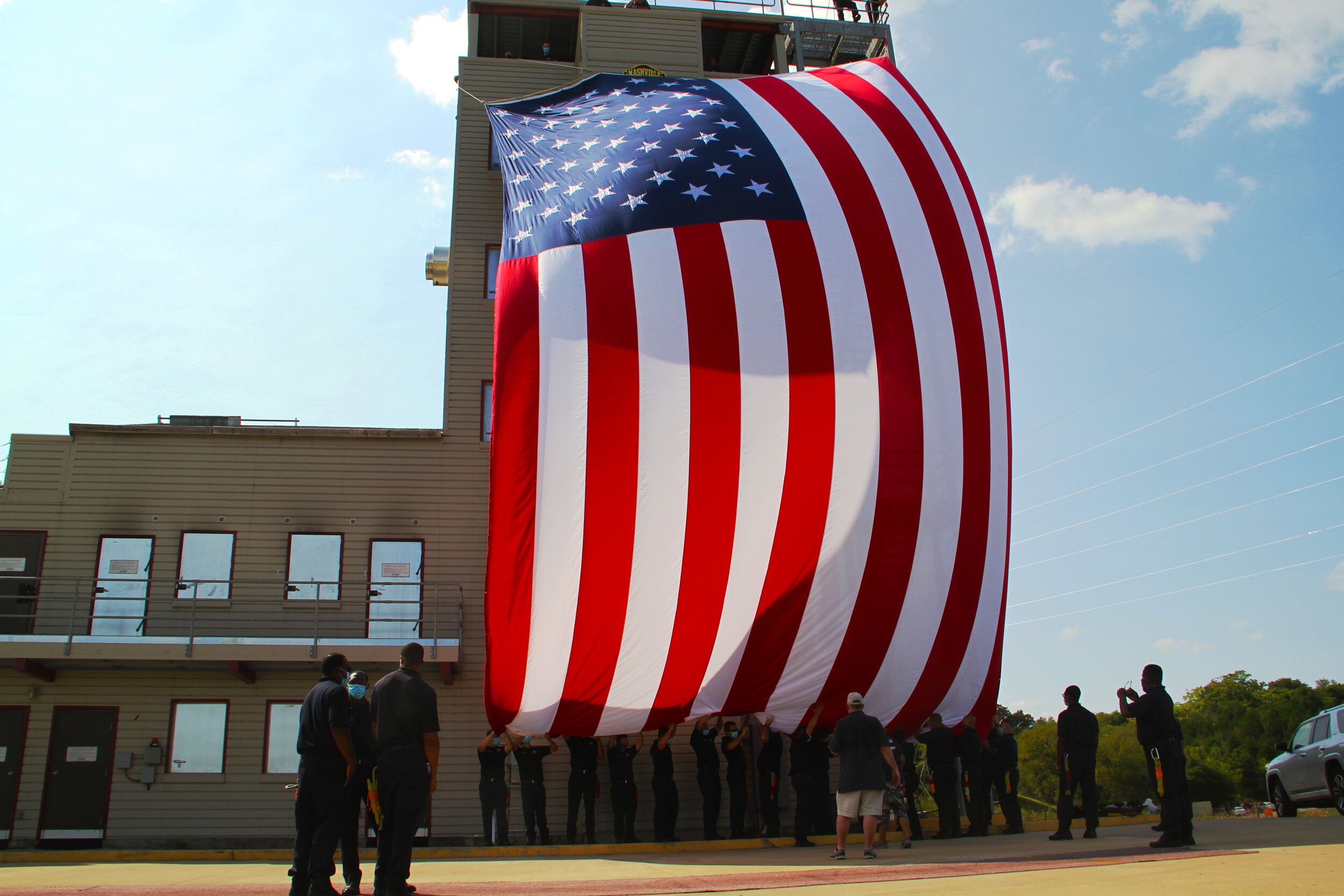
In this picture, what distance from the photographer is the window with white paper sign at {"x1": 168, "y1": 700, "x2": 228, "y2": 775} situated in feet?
54.0

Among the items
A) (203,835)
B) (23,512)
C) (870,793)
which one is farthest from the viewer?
(23,512)

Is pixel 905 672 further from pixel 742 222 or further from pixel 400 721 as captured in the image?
pixel 400 721

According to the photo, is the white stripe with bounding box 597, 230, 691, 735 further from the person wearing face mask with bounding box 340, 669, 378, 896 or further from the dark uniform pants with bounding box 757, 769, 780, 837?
the person wearing face mask with bounding box 340, 669, 378, 896

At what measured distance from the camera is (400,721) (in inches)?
265

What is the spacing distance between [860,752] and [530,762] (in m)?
6.37

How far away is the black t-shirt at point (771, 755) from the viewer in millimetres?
13391

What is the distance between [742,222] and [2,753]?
1561cm

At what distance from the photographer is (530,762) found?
13820 mm

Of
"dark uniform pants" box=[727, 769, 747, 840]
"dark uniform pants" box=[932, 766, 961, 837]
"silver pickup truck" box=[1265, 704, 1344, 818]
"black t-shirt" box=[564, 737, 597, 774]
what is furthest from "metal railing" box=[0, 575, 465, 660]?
"silver pickup truck" box=[1265, 704, 1344, 818]

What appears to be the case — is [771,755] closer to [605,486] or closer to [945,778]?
[945,778]

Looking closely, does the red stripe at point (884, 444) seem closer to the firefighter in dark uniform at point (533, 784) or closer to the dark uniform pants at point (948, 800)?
the dark uniform pants at point (948, 800)

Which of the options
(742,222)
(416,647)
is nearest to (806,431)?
(742,222)

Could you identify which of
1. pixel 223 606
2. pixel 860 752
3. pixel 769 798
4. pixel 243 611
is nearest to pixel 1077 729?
pixel 860 752

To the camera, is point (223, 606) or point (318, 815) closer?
point (318, 815)
